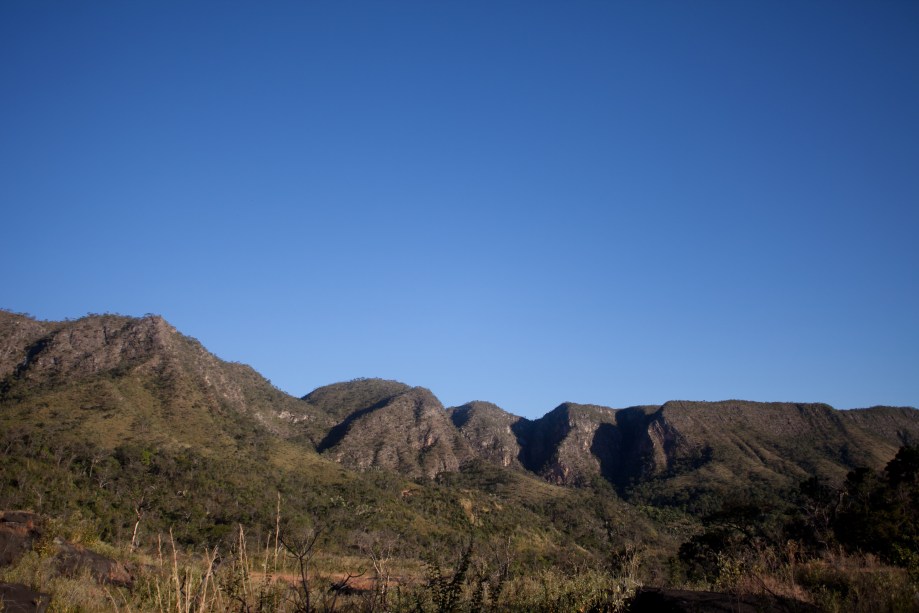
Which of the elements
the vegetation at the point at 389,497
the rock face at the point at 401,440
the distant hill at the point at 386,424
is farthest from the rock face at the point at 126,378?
the rock face at the point at 401,440

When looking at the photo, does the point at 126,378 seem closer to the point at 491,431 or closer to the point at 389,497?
the point at 389,497

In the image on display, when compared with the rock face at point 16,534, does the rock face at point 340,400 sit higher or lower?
higher

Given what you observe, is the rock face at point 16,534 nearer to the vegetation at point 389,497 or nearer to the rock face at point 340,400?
the vegetation at point 389,497

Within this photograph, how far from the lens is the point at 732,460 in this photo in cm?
10269

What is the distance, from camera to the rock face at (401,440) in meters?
103

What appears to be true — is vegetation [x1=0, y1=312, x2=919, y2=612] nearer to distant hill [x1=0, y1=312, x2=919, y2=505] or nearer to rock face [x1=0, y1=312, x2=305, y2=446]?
rock face [x1=0, y1=312, x2=305, y2=446]

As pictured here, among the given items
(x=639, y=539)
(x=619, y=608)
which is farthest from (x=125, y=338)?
(x=619, y=608)

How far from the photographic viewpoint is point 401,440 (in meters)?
114

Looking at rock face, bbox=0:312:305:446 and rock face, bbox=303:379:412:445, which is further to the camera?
rock face, bbox=303:379:412:445

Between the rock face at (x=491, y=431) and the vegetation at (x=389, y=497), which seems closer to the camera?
the vegetation at (x=389, y=497)

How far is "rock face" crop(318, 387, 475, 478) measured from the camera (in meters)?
103

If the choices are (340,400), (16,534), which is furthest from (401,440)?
(16,534)

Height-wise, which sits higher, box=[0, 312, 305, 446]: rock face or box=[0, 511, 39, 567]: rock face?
box=[0, 312, 305, 446]: rock face

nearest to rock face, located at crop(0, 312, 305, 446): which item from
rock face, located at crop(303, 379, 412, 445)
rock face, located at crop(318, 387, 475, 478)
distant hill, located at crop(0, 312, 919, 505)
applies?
distant hill, located at crop(0, 312, 919, 505)
